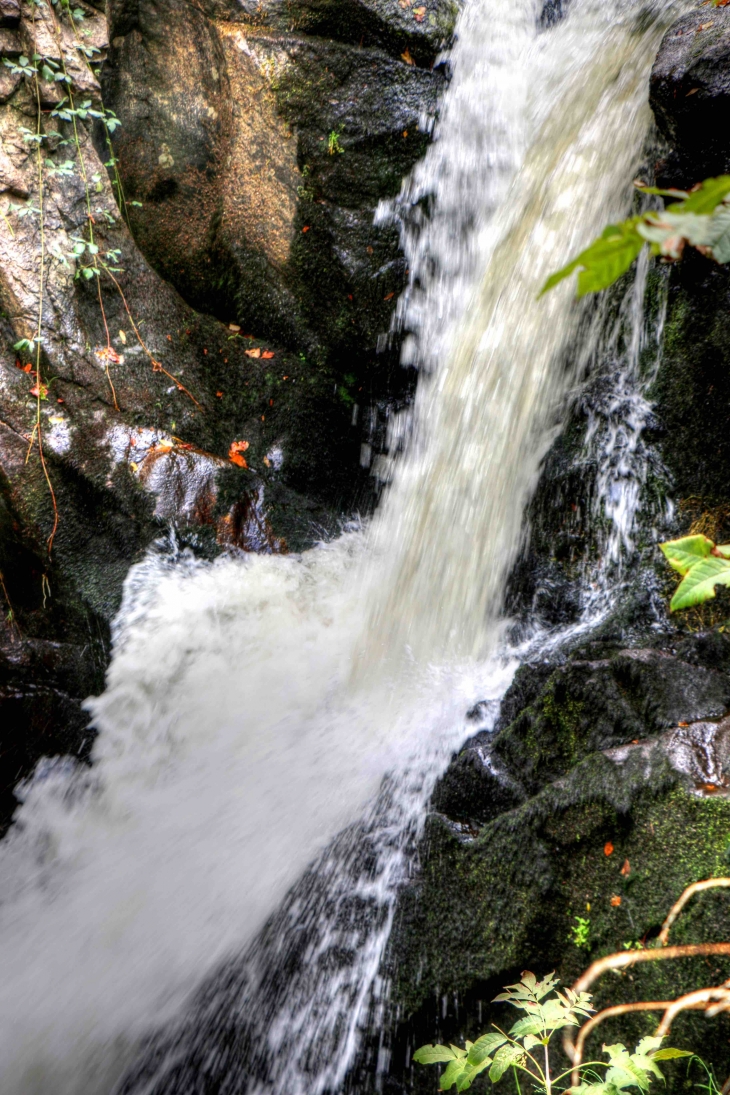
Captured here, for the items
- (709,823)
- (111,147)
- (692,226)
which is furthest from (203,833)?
(111,147)

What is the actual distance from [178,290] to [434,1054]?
455cm

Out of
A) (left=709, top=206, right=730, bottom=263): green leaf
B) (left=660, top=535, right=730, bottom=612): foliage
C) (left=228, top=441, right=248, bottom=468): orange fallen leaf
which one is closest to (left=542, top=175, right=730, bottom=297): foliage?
(left=709, top=206, right=730, bottom=263): green leaf

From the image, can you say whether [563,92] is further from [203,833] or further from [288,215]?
[203,833]

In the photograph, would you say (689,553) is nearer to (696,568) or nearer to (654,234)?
(696,568)

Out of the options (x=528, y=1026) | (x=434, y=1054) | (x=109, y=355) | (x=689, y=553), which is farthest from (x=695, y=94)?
(x=434, y=1054)

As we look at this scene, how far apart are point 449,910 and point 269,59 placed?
4.91m

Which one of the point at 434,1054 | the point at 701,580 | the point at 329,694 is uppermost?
the point at 701,580

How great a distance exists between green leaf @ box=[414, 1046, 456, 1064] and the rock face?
270 centimetres

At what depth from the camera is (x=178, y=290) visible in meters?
4.73

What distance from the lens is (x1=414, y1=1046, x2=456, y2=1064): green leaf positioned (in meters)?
1.37

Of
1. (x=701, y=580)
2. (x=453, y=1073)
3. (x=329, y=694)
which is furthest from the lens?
(x=329, y=694)

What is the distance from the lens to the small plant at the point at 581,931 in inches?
77.4

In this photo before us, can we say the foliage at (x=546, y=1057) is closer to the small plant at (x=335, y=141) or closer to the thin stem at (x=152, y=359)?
the thin stem at (x=152, y=359)

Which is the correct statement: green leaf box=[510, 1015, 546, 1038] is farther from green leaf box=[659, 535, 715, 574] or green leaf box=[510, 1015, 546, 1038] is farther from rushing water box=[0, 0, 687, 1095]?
rushing water box=[0, 0, 687, 1095]
